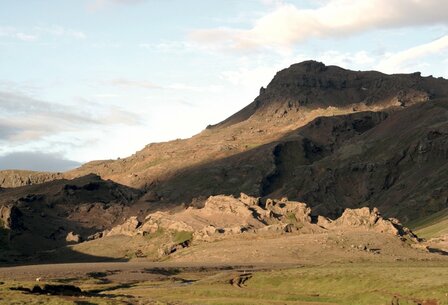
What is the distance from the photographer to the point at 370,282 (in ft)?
401

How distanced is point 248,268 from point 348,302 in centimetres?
8249

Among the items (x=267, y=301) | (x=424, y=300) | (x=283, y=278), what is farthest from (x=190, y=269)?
(x=424, y=300)

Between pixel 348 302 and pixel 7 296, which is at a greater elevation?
pixel 7 296

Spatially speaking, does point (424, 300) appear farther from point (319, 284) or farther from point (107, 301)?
point (107, 301)

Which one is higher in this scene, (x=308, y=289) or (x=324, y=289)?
(x=324, y=289)

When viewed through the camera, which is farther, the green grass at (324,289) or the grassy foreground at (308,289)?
the green grass at (324,289)

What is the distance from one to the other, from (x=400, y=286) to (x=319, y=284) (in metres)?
18.7

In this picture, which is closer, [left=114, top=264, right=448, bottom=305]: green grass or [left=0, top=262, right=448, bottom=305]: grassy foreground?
[left=0, top=262, right=448, bottom=305]: grassy foreground

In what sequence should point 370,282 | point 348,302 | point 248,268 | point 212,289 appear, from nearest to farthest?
point 348,302 < point 370,282 < point 212,289 < point 248,268

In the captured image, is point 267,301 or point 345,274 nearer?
point 267,301

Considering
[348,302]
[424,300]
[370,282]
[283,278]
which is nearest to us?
[424,300]

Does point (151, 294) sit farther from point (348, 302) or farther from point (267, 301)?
point (348, 302)

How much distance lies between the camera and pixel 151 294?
130 meters

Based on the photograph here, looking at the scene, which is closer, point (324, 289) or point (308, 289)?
point (324, 289)
